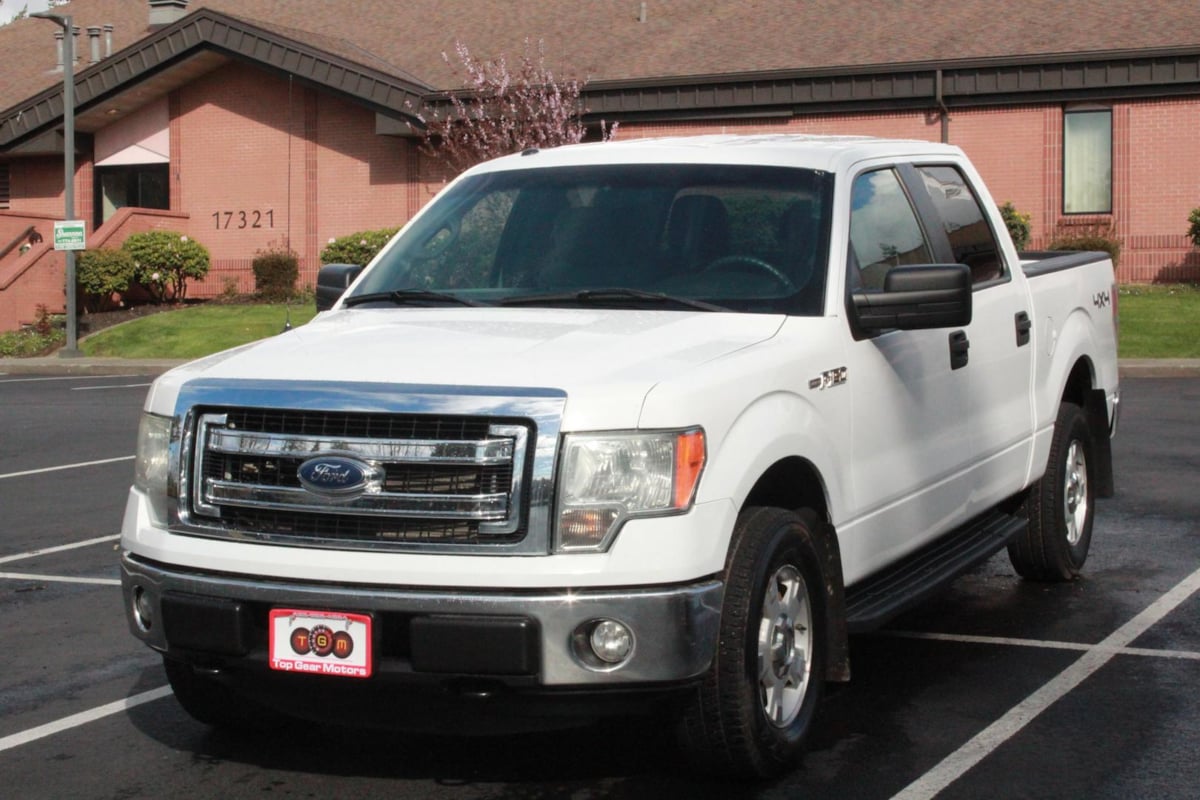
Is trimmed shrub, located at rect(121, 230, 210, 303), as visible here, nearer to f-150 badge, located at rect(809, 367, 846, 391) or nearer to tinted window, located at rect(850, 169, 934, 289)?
tinted window, located at rect(850, 169, 934, 289)

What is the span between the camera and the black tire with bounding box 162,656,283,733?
5.50 metres

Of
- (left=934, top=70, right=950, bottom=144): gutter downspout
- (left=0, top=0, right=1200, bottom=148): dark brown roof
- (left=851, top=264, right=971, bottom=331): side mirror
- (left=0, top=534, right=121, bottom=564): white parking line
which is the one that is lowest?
(left=0, top=534, right=121, bottom=564): white parking line

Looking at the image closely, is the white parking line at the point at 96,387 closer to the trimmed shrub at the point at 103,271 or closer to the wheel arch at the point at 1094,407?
the trimmed shrub at the point at 103,271

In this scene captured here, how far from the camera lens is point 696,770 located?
16.6ft

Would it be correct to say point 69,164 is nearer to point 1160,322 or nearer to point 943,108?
point 943,108

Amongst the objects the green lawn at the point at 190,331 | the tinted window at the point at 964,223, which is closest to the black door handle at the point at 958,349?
the tinted window at the point at 964,223

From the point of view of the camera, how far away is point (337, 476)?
4688mm

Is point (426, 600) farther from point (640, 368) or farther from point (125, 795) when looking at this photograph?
point (125, 795)

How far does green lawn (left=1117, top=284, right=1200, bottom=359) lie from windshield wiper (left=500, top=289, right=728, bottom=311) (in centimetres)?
1752

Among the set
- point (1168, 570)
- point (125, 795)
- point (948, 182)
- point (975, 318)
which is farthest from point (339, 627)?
point (1168, 570)

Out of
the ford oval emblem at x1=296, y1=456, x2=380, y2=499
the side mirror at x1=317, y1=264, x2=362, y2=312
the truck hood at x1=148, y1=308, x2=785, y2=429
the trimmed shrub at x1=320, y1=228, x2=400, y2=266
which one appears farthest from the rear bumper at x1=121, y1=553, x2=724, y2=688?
the trimmed shrub at x1=320, y1=228, x2=400, y2=266

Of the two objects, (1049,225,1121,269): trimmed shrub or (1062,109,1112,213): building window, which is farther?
(1062,109,1112,213): building window

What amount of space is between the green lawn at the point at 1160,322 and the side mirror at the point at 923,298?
56.5 feet

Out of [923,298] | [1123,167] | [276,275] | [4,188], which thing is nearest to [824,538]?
[923,298]
